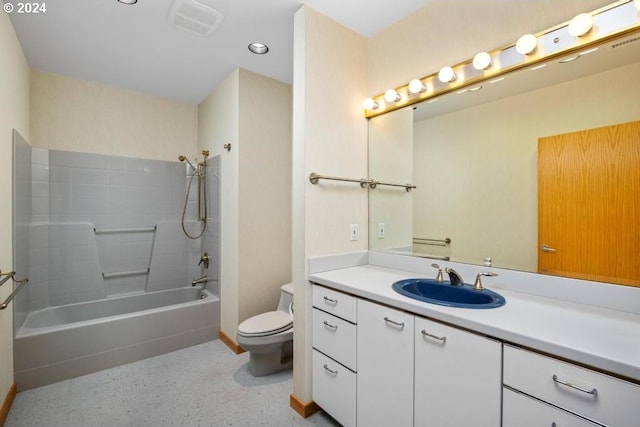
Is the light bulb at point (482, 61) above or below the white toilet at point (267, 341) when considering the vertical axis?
above

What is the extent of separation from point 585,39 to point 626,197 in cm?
67

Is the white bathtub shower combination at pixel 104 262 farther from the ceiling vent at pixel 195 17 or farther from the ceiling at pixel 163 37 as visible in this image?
the ceiling vent at pixel 195 17

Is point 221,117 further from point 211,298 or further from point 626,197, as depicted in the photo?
point 626,197

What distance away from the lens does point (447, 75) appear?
1562mm

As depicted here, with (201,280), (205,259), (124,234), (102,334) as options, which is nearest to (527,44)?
(205,259)

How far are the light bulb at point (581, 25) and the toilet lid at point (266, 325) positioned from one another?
89.8 inches

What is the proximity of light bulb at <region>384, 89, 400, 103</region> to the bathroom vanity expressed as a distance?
3.52 ft

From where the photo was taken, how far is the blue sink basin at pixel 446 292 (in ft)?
4.26

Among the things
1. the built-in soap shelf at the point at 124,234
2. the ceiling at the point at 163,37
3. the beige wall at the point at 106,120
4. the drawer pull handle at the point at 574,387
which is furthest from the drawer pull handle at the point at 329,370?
the beige wall at the point at 106,120

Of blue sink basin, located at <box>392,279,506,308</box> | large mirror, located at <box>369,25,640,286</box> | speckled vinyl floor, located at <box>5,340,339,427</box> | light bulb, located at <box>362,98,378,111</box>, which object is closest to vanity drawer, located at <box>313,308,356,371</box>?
blue sink basin, located at <box>392,279,506,308</box>

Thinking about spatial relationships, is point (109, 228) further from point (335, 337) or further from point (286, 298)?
point (335, 337)

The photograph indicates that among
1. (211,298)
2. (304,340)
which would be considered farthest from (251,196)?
(304,340)

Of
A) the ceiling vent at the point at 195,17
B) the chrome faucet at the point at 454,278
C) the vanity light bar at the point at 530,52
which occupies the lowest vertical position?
the chrome faucet at the point at 454,278

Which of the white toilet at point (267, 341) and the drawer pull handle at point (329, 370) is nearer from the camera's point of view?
the drawer pull handle at point (329, 370)
